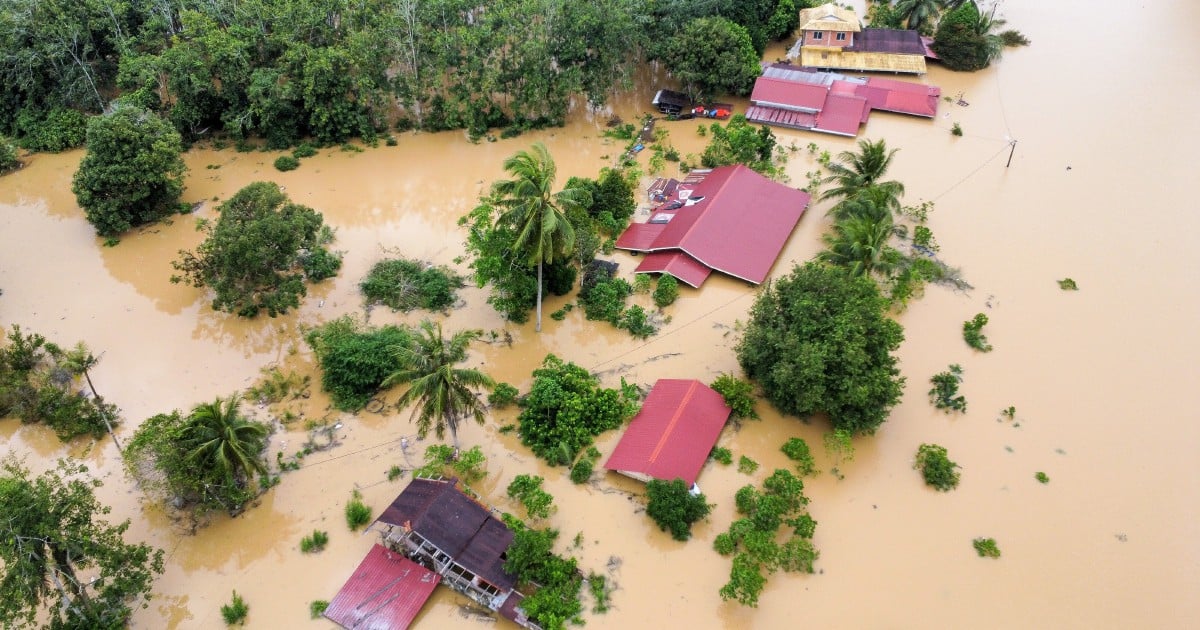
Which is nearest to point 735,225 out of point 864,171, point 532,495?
point 864,171

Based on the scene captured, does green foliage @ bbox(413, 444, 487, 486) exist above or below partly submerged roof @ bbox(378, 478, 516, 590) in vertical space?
below

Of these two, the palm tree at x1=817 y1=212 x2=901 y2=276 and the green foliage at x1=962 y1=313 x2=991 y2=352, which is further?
the green foliage at x1=962 y1=313 x2=991 y2=352

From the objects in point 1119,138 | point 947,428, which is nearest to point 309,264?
point 947,428

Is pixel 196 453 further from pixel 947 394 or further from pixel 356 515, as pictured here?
pixel 947 394

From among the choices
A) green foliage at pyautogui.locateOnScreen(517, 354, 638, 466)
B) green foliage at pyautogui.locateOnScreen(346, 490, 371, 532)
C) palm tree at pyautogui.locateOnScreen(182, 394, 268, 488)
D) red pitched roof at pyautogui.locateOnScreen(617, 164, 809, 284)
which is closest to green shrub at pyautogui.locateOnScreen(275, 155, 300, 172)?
red pitched roof at pyautogui.locateOnScreen(617, 164, 809, 284)

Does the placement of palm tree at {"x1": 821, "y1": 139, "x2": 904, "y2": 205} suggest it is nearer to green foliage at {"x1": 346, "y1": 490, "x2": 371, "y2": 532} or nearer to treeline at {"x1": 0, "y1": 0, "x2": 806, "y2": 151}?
treeline at {"x1": 0, "y1": 0, "x2": 806, "y2": 151}

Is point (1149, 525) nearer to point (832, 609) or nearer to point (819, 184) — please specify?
point (832, 609)

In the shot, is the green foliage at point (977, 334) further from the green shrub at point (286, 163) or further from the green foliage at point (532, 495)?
the green shrub at point (286, 163)
